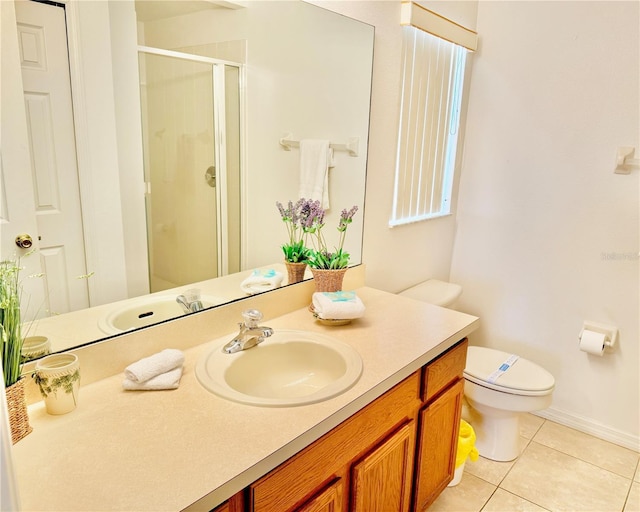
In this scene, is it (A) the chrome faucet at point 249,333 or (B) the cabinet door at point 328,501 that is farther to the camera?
(A) the chrome faucet at point 249,333

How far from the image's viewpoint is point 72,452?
93 cm

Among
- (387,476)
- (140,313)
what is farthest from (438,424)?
(140,313)

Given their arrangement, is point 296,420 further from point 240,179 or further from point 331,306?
point 240,179

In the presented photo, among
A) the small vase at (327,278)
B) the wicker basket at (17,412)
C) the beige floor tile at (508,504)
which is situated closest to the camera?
the wicker basket at (17,412)

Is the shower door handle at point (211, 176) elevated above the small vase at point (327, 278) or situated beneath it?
elevated above

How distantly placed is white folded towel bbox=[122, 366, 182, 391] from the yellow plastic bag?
1330mm

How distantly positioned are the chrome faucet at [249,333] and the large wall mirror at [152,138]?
0.16 meters

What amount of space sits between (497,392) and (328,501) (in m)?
1.25

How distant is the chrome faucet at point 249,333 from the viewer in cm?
138

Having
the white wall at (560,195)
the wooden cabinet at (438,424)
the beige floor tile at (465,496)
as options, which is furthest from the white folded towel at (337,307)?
the white wall at (560,195)

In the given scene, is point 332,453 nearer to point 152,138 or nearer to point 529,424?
point 152,138

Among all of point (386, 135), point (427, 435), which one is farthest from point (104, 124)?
point (427, 435)

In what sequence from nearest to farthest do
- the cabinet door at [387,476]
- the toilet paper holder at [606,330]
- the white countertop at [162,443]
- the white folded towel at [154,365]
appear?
1. the white countertop at [162,443]
2. the white folded towel at [154,365]
3. the cabinet door at [387,476]
4. the toilet paper holder at [606,330]

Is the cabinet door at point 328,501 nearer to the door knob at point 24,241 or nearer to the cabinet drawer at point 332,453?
the cabinet drawer at point 332,453
